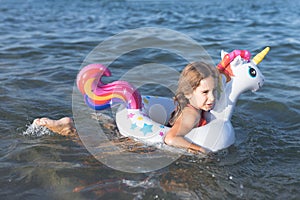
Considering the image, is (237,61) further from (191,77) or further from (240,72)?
(191,77)

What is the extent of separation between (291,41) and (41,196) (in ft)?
23.4

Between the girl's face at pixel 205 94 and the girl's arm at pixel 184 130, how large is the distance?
0.12 meters

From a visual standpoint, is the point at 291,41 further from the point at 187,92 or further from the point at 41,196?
the point at 41,196

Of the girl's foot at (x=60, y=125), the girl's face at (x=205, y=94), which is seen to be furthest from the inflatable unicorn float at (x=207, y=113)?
the girl's foot at (x=60, y=125)

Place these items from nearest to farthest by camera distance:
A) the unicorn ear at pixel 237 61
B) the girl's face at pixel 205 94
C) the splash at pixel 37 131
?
the girl's face at pixel 205 94 < the unicorn ear at pixel 237 61 < the splash at pixel 37 131

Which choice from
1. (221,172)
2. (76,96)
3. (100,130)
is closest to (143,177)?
(221,172)

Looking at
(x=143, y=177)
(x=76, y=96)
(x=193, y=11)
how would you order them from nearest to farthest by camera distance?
(x=143, y=177) < (x=76, y=96) < (x=193, y=11)

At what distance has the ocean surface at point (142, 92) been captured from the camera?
3342 mm

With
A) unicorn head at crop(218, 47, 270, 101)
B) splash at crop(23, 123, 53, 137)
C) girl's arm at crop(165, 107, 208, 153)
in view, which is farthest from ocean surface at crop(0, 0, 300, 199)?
unicorn head at crop(218, 47, 270, 101)

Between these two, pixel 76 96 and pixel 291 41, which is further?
pixel 291 41

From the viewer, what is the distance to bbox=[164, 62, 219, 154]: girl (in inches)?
148

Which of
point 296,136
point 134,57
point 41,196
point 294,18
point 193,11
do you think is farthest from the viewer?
point 193,11

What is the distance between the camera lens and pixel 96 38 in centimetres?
952

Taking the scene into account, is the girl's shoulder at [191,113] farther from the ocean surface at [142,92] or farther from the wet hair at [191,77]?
the ocean surface at [142,92]
